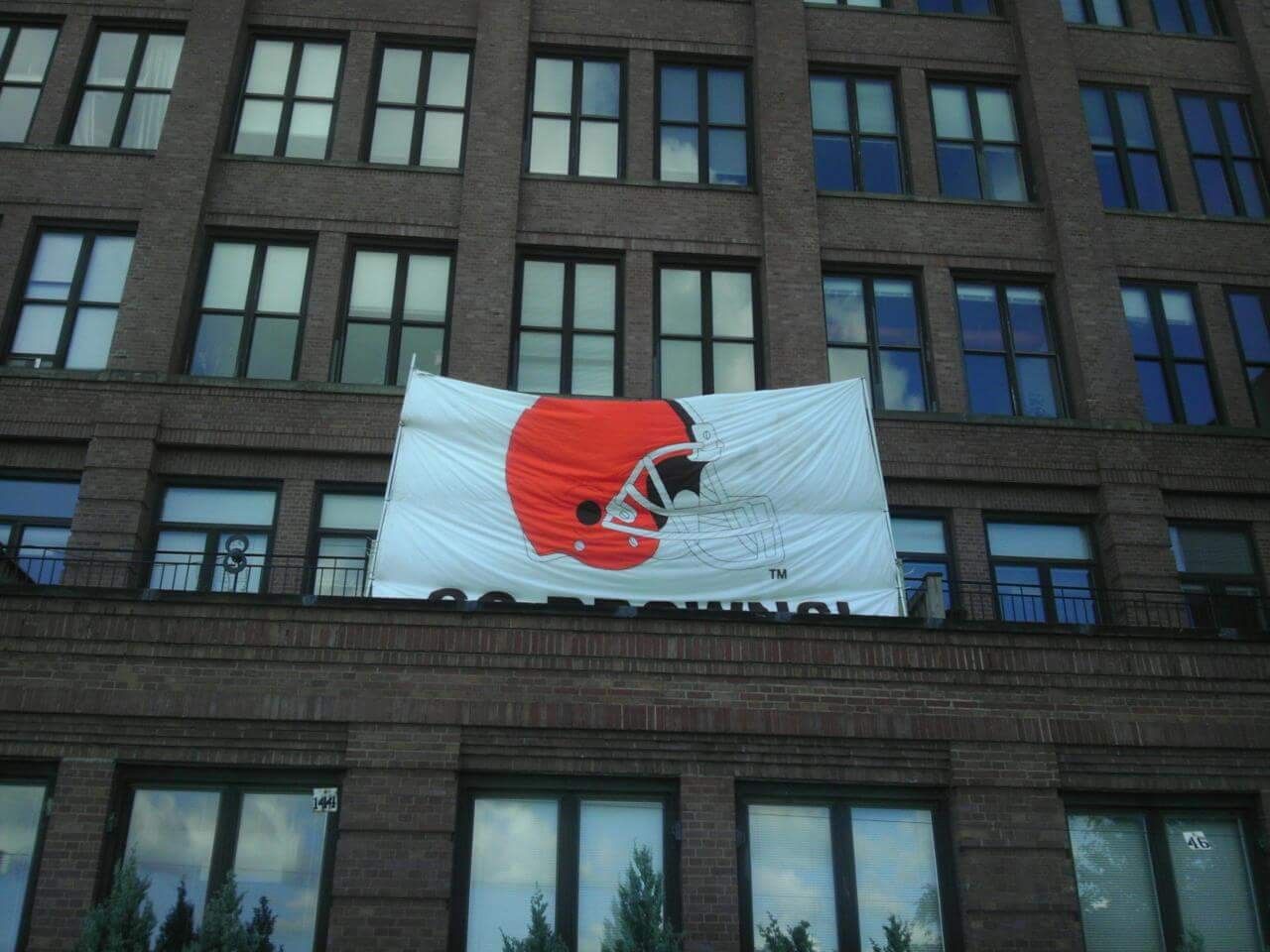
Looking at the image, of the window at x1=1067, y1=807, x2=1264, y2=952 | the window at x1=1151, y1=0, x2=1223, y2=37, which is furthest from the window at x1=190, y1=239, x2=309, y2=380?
the window at x1=1151, y1=0, x2=1223, y2=37

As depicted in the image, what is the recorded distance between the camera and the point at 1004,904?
1201cm

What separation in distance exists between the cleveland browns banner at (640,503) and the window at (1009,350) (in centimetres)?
463

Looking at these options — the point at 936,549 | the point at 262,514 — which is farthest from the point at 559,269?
the point at 936,549

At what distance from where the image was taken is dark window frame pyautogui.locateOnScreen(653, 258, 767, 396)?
1869 cm

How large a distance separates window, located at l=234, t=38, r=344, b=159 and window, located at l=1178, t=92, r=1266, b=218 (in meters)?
15.0

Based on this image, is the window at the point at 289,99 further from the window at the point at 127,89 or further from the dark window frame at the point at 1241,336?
the dark window frame at the point at 1241,336

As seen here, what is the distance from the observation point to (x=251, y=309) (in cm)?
1852

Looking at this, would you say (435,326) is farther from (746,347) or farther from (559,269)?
(746,347)

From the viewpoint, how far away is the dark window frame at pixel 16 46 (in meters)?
19.7

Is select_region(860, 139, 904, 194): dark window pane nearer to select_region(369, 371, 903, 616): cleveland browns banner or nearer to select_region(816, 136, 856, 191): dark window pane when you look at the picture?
select_region(816, 136, 856, 191): dark window pane

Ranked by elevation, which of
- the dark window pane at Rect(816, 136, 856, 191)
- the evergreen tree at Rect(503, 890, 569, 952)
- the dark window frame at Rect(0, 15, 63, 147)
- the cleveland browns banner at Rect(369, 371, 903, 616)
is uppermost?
the dark window frame at Rect(0, 15, 63, 147)

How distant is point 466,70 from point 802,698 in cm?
1312

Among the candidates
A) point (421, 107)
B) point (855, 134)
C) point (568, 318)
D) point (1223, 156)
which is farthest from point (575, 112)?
point (1223, 156)

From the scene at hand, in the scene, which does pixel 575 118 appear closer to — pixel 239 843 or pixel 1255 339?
pixel 1255 339
